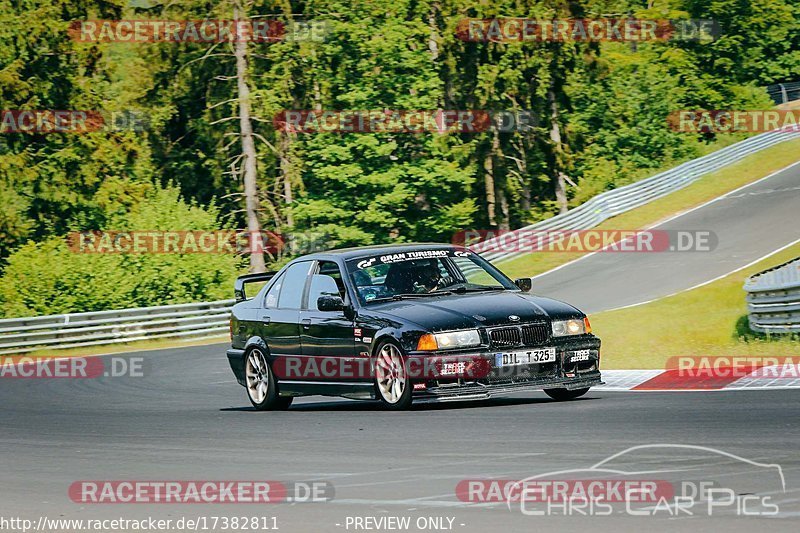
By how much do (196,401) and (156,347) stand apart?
52.9 ft

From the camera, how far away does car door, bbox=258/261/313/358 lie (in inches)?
519

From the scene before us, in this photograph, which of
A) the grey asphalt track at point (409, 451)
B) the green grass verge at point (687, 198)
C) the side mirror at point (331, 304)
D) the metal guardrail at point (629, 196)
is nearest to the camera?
the grey asphalt track at point (409, 451)

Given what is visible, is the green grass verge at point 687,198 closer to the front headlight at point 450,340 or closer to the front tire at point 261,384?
the front tire at point 261,384

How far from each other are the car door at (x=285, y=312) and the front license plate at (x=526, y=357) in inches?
106

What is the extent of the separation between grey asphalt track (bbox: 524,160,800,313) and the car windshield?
15808 mm

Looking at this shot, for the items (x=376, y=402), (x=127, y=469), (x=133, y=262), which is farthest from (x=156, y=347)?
(x=127, y=469)

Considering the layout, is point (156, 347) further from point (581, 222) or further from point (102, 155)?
point (102, 155)

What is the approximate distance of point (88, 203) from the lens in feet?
179

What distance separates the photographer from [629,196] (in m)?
42.8

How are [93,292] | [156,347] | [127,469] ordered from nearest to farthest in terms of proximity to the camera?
[127,469]
[156,347]
[93,292]

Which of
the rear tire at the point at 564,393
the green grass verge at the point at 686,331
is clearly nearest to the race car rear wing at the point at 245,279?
the rear tire at the point at 564,393

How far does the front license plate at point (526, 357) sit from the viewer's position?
11.1m

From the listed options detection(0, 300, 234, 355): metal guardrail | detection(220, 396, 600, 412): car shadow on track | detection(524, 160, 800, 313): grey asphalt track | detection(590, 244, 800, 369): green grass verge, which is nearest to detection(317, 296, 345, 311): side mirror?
detection(220, 396, 600, 412): car shadow on track

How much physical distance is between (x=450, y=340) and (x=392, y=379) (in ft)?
2.68
